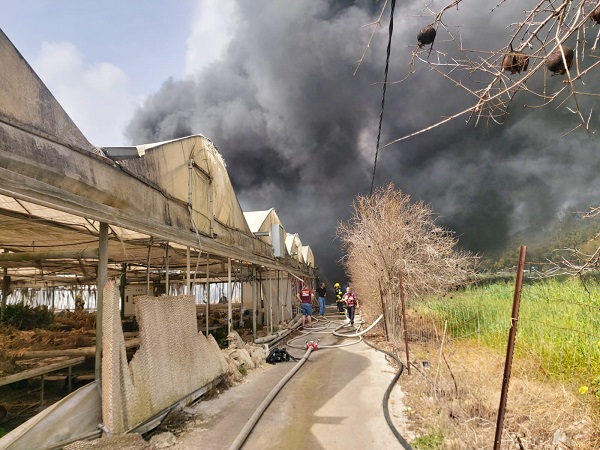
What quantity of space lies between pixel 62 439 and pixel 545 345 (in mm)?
6874

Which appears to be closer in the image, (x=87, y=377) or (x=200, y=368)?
(x=200, y=368)

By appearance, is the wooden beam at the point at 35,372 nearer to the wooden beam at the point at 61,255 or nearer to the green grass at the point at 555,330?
the wooden beam at the point at 61,255

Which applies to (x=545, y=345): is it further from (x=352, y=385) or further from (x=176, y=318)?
(x=176, y=318)

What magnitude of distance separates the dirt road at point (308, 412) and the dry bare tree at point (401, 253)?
14.1 ft

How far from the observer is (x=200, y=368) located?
614cm

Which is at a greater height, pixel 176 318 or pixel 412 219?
pixel 412 219

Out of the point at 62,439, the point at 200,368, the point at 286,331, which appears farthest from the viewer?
the point at 286,331

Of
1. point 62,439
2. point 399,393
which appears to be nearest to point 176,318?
point 62,439

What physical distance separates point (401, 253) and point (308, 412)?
7.92 meters

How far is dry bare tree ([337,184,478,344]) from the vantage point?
12281 millimetres

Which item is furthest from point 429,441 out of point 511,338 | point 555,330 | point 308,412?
point 555,330

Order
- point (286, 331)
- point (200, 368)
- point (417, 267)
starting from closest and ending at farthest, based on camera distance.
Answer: point (200, 368), point (417, 267), point (286, 331)

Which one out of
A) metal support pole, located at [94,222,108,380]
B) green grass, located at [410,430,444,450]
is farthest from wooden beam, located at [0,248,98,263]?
green grass, located at [410,430,444,450]

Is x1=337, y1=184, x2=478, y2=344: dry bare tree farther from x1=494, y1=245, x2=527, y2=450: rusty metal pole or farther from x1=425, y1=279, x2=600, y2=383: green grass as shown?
x1=494, y1=245, x2=527, y2=450: rusty metal pole
